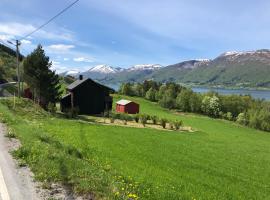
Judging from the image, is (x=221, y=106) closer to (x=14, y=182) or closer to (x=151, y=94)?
(x=151, y=94)

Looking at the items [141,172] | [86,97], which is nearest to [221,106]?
[86,97]

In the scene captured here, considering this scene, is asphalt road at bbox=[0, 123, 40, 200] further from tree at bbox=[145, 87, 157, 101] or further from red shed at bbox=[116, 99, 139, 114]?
tree at bbox=[145, 87, 157, 101]

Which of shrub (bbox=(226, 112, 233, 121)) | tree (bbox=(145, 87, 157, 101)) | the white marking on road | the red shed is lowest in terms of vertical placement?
shrub (bbox=(226, 112, 233, 121))

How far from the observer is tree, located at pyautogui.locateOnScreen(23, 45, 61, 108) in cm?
5256

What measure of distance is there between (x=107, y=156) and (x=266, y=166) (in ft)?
47.5

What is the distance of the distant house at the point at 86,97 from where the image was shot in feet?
209

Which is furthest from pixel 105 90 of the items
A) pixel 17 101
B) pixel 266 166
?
pixel 266 166

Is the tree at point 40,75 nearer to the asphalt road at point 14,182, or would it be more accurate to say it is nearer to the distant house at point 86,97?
the distant house at point 86,97

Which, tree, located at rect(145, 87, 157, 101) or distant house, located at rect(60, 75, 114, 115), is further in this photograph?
tree, located at rect(145, 87, 157, 101)

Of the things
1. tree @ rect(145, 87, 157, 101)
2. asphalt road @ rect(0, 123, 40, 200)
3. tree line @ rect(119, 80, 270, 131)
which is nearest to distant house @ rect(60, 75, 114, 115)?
asphalt road @ rect(0, 123, 40, 200)

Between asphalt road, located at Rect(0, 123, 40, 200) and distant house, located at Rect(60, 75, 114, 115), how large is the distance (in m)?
49.4

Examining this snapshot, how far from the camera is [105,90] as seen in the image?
6644cm

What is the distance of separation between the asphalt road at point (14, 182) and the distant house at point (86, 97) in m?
49.4

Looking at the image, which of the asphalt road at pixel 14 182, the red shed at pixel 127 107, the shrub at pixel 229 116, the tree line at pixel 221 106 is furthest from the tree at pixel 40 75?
the shrub at pixel 229 116
